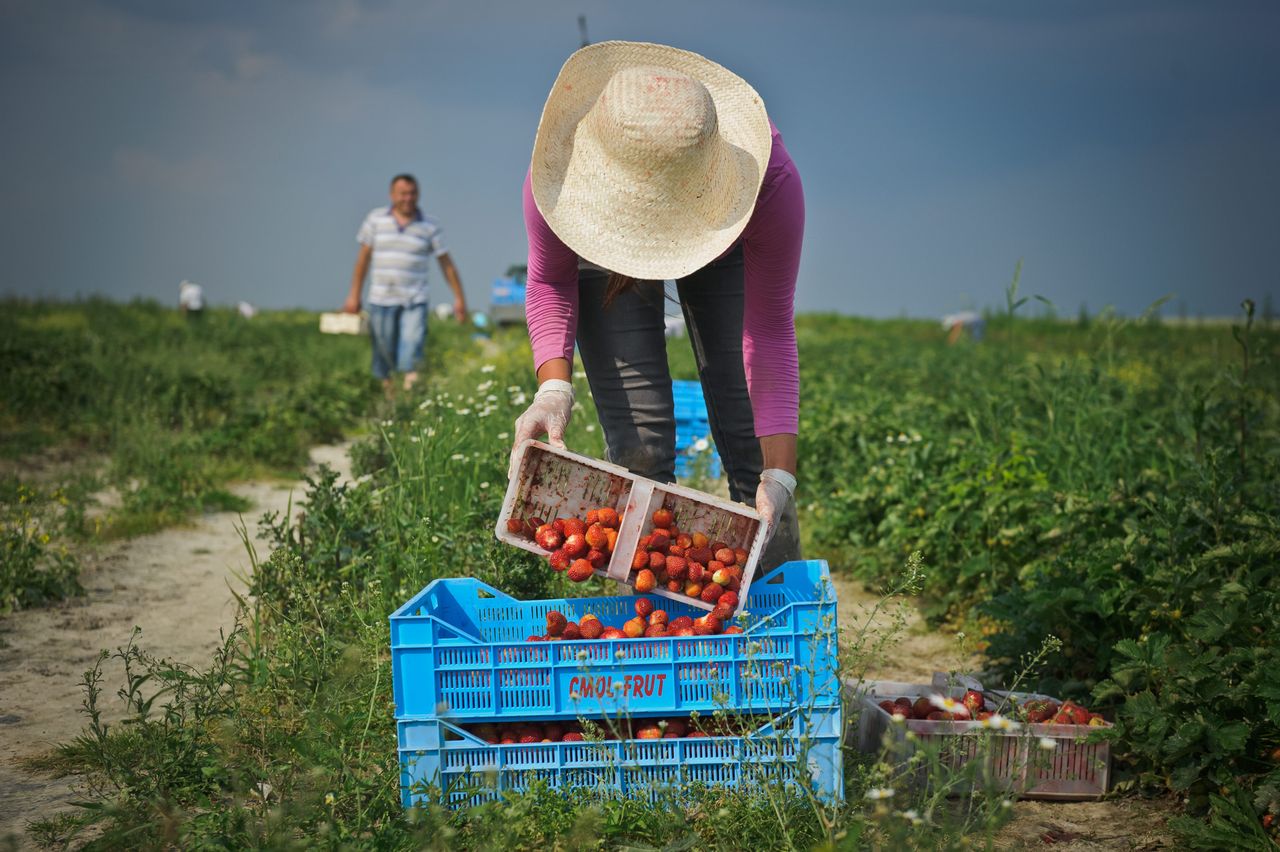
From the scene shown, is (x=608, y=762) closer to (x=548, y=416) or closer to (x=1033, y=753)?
(x=548, y=416)

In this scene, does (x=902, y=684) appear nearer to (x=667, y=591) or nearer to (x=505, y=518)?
(x=667, y=591)

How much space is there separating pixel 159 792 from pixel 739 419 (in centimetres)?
201

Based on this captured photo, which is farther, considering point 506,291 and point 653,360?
point 506,291

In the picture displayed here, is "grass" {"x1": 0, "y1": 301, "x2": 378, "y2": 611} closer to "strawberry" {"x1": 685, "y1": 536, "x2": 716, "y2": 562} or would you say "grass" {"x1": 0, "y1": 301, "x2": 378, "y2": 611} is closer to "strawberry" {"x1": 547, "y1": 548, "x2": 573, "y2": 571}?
"strawberry" {"x1": 547, "y1": 548, "x2": 573, "y2": 571}

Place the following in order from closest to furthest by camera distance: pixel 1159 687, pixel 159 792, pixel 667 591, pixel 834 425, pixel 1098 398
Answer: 1. pixel 159 792
2. pixel 667 591
3. pixel 1159 687
4. pixel 1098 398
5. pixel 834 425

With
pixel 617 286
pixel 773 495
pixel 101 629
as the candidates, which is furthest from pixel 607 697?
pixel 101 629

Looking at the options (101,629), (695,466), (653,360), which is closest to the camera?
(653,360)

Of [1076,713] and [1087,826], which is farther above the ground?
[1076,713]

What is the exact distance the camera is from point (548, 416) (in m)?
3.00

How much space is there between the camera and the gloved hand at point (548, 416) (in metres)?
2.94

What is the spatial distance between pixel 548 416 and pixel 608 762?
96 cm

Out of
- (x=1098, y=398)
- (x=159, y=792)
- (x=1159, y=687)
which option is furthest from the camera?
(x=1098, y=398)

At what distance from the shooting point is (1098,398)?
5926 mm

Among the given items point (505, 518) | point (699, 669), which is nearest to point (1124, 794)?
point (699, 669)
